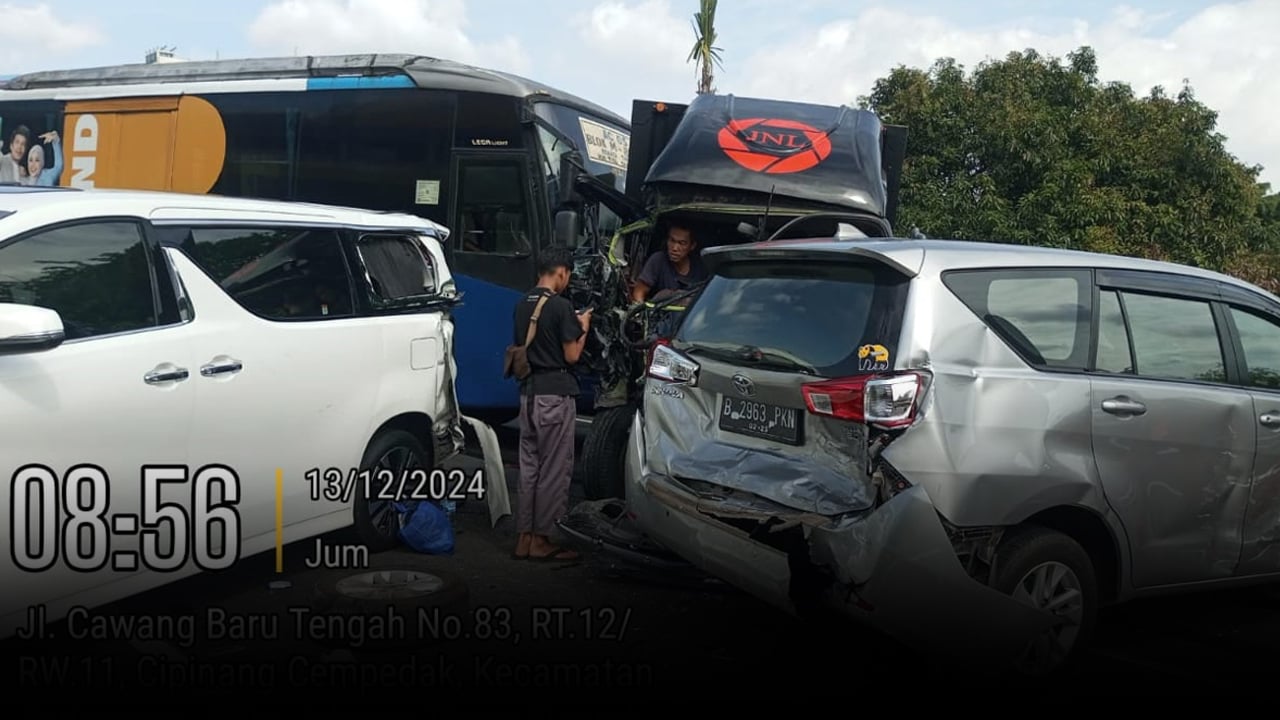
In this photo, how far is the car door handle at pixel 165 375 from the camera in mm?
4301

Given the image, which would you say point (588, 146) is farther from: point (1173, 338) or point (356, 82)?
point (1173, 338)

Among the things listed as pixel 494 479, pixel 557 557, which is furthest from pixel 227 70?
pixel 557 557

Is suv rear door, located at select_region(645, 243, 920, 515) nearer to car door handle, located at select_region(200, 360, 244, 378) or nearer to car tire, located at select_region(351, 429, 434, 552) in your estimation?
car tire, located at select_region(351, 429, 434, 552)

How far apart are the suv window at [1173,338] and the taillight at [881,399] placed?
127cm

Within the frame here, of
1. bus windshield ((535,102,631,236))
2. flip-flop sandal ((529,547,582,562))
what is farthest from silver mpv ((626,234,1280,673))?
bus windshield ((535,102,631,236))

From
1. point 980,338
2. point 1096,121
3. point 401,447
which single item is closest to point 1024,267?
point 980,338

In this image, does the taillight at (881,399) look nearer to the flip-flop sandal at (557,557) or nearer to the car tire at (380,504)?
the flip-flop sandal at (557,557)

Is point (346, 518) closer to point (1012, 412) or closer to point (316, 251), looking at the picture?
point (316, 251)

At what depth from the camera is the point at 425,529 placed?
6.01m

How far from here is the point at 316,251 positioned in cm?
556

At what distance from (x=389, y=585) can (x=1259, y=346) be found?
164 inches

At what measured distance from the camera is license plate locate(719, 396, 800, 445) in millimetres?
4363

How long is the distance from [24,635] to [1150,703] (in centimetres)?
413
